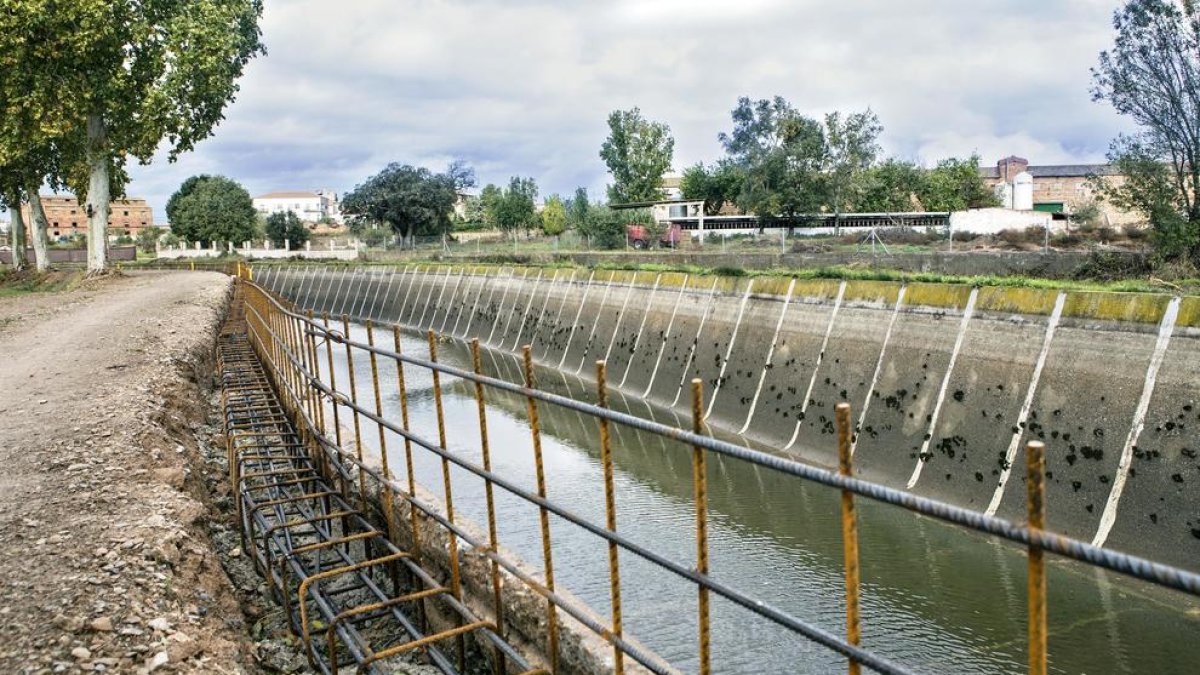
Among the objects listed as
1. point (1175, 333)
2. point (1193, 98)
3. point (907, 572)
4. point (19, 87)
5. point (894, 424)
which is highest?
point (19, 87)

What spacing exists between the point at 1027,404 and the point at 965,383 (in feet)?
3.12

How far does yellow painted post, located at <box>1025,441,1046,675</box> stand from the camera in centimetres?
159

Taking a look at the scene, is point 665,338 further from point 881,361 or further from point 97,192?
point 97,192

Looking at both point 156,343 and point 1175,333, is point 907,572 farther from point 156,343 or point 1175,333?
point 156,343

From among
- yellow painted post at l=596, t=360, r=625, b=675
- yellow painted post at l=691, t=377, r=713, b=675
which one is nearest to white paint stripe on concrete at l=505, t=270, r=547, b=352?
yellow painted post at l=596, t=360, r=625, b=675

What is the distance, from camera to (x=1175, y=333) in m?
8.60

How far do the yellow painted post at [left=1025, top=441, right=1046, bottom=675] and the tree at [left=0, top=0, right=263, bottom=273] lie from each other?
26.5m

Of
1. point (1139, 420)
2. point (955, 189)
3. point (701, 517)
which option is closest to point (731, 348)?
point (1139, 420)

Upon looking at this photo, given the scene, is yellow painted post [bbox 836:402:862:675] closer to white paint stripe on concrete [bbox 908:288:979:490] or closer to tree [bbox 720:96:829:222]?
white paint stripe on concrete [bbox 908:288:979:490]

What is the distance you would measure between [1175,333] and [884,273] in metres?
5.02

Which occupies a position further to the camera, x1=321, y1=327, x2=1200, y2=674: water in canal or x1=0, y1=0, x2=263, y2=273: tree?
x1=0, y1=0, x2=263, y2=273: tree

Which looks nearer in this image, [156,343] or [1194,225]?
[156,343]

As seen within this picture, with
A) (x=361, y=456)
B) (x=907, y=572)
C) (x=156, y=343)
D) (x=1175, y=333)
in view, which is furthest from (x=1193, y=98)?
(x=156, y=343)

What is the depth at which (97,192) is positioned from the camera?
89.4 ft
